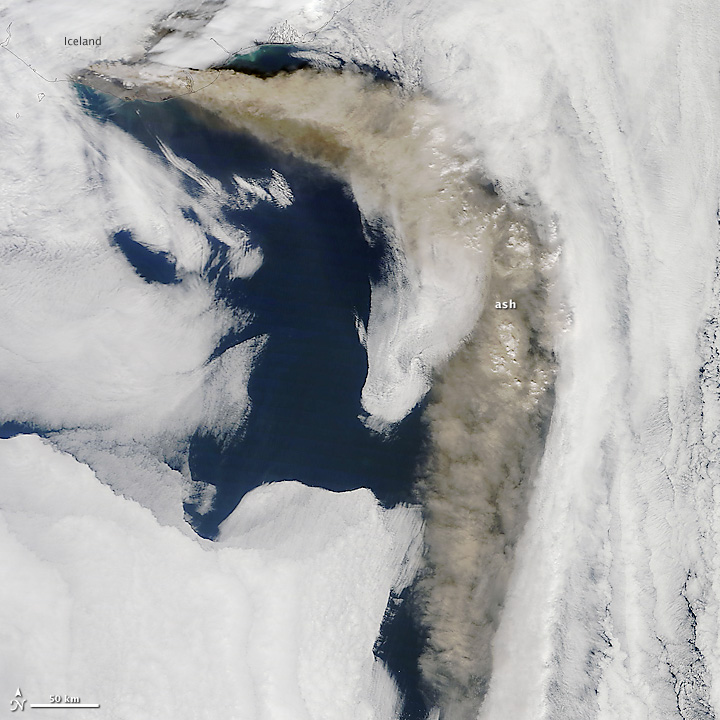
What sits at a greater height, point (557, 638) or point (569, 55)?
point (569, 55)

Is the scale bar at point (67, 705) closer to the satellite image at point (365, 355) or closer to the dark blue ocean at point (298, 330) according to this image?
the satellite image at point (365, 355)

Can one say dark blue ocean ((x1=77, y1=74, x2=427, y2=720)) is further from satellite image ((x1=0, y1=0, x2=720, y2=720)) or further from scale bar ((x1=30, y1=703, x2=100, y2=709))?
scale bar ((x1=30, y1=703, x2=100, y2=709))

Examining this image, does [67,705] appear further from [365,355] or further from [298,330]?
[365,355]

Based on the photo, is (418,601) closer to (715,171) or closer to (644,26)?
(715,171)

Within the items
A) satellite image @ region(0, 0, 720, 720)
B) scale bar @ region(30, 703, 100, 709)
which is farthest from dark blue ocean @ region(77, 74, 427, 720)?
scale bar @ region(30, 703, 100, 709)

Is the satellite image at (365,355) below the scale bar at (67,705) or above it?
above

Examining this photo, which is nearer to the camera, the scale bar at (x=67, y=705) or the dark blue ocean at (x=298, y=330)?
the scale bar at (x=67, y=705)

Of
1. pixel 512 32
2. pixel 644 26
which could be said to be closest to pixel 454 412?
pixel 512 32

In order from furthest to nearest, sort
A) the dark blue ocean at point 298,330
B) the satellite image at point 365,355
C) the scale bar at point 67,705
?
the dark blue ocean at point 298,330, the satellite image at point 365,355, the scale bar at point 67,705

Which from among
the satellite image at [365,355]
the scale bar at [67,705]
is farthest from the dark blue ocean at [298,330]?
the scale bar at [67,705]
